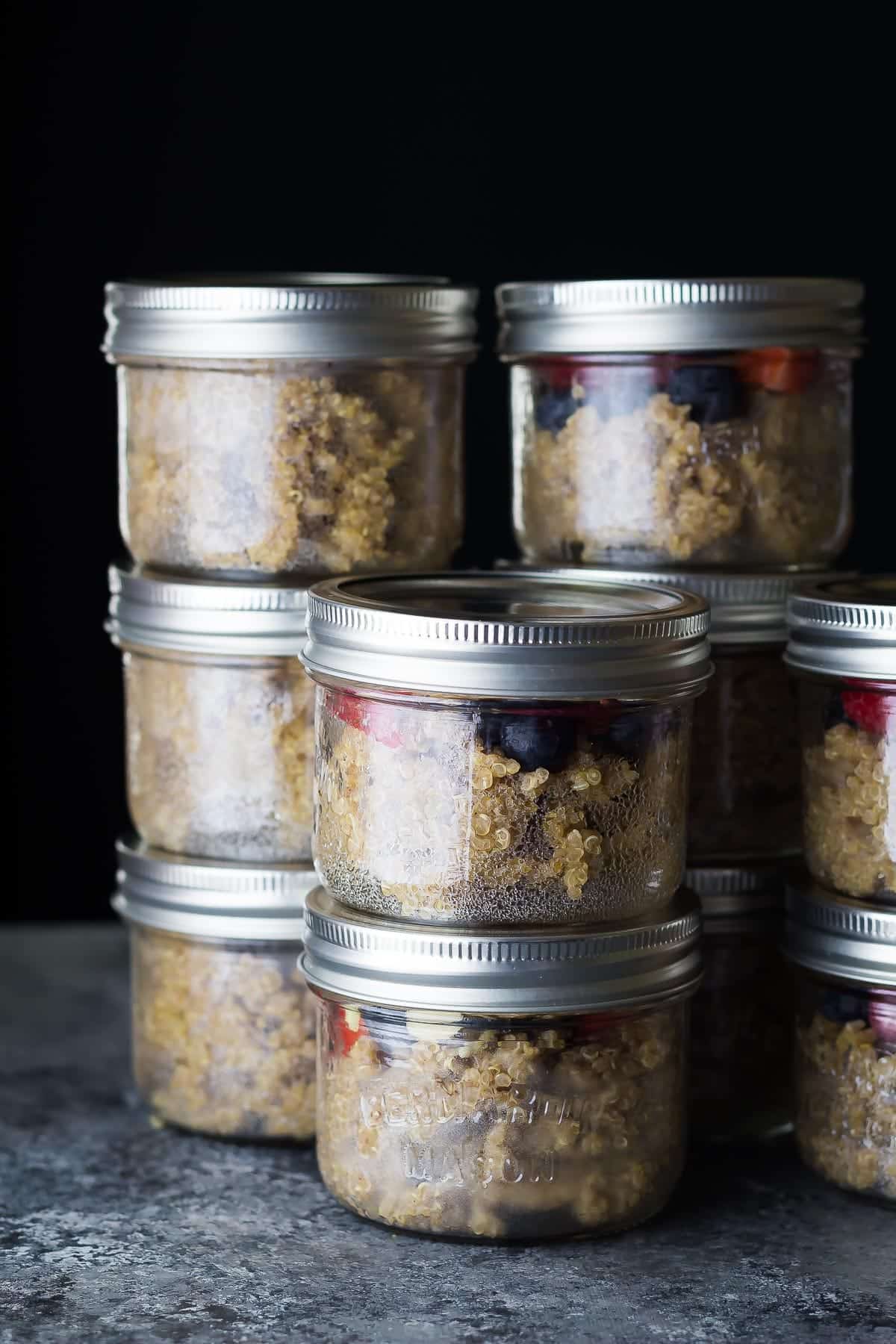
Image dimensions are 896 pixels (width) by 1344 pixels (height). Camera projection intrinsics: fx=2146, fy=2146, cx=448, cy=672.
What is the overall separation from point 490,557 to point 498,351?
2.40ft

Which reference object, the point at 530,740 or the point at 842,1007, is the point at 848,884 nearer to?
the point at 842,1007

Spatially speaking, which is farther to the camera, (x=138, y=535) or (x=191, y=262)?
(x=191, y=262)

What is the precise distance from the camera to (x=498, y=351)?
6.30ft

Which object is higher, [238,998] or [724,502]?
[724,502]

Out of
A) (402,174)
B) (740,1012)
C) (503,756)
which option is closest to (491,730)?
(503,756)

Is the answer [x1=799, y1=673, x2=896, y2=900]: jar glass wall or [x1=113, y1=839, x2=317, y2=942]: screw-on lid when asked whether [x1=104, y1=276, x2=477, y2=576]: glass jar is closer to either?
[x1=113, y1=839, x2=317, y2=942]: screw-on lid

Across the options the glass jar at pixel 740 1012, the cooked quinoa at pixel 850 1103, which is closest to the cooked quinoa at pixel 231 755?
the glass jar at pixel 740 1012

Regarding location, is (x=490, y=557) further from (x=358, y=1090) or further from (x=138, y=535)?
(x=358, y=1090)

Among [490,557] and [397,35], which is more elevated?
[397,35]

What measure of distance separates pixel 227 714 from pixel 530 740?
362mm

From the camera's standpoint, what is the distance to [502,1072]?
1.58 m

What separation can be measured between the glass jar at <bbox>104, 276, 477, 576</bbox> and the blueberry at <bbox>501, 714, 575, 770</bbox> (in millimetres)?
297

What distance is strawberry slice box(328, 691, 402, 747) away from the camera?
62.3 inches

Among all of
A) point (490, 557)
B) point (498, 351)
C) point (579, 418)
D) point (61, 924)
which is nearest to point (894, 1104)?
point (579, 418)
